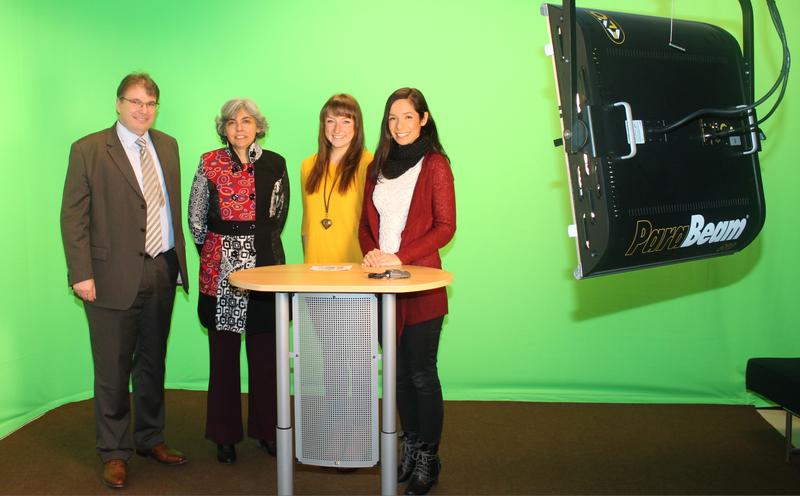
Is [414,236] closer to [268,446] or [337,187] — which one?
[337,187]

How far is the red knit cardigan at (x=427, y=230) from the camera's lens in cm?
296

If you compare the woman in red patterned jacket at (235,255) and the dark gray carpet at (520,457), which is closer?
the dark gray carpet at (520,457)

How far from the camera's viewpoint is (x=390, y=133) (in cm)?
312

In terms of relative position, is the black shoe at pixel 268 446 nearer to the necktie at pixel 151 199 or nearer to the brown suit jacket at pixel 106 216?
the brown suit jacket at pixel 106 216

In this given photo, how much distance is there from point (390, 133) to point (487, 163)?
1518mm

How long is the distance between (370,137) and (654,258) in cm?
280

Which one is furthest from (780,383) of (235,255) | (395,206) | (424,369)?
(235,255)

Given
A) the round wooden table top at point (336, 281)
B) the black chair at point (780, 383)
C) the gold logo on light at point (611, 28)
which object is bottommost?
the black chair at point (780, 383)

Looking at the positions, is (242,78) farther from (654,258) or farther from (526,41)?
(654,258)

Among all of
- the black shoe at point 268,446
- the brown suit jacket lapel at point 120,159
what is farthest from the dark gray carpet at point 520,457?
the brown suit jacket lapel at point 120,159

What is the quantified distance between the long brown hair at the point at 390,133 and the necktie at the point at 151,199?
0.98 m

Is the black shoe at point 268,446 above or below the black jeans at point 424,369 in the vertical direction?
below

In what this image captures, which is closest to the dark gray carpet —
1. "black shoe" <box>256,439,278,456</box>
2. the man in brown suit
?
"black shoe" <box>256,439,278,456</box>

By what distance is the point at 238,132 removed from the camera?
3.43 m
